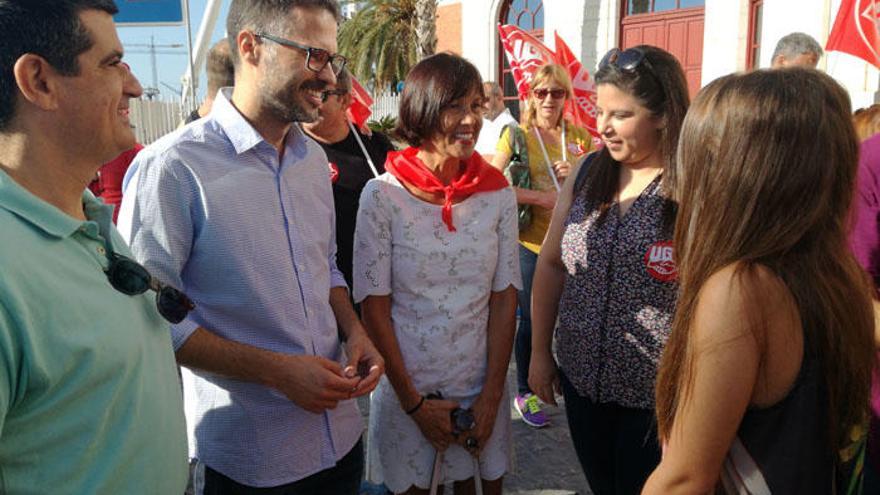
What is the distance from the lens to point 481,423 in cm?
223

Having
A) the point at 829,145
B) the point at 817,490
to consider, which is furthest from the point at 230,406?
the point at 829,145

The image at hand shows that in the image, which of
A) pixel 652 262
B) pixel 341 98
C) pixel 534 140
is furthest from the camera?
pixel 534 140

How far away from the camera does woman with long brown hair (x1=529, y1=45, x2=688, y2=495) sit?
6.42 ft

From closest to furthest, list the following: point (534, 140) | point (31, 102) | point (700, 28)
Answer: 1. point (31, 102)
2. point (534, 140)
3. point (700, 28)

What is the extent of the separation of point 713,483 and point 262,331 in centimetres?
113

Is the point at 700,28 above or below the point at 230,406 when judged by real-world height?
above

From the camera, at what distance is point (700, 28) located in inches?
429

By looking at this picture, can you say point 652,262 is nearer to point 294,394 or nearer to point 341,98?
point 294,394

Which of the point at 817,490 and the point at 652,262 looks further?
the point at 652,262

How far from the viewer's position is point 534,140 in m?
3.99

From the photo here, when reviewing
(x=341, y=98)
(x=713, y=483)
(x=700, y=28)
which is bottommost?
(x=713, y=483)

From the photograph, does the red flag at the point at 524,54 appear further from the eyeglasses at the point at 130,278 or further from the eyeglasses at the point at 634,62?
the eyeglasses at the point at 130,278

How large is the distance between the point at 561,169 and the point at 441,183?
178 centimetres

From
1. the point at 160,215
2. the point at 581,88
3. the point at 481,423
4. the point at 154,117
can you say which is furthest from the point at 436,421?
the point at 154,117
